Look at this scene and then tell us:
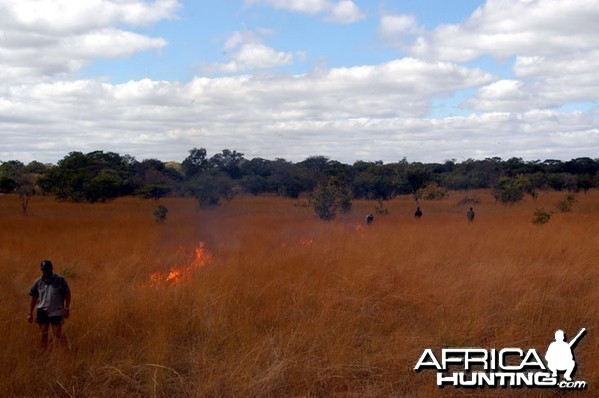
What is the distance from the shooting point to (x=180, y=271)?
10766mm

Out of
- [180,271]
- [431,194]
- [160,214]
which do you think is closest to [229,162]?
[431,194]

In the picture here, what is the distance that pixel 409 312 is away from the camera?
26.8 feet

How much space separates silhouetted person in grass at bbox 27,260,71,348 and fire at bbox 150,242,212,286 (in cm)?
251

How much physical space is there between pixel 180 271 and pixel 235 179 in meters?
33.7

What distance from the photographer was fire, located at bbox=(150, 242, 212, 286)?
31.2 feet

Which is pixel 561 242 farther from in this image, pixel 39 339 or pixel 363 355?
pixel 39 339

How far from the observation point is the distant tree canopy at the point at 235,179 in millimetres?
31641

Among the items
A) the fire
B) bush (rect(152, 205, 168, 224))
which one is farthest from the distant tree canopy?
the fire

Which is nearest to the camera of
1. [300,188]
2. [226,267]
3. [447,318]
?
[447,318]

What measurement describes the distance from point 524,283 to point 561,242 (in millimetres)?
4807

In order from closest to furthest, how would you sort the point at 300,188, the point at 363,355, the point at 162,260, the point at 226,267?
the point at 363,355 < the point at 226,267 < the point at 162,260 < the point at 300,188

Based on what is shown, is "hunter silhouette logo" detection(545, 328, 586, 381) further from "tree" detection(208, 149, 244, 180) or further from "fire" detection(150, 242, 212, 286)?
"tree" detection(208, 149, 244, 180)

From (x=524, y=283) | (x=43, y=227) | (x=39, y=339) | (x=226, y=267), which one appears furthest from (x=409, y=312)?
(x=43, y=227)

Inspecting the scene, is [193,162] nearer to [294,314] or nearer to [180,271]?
[180,271]
